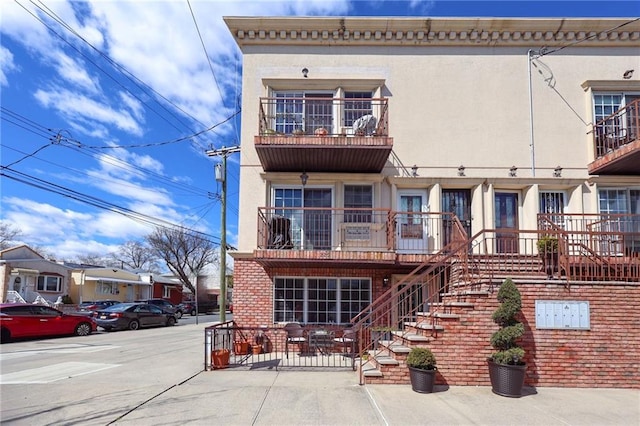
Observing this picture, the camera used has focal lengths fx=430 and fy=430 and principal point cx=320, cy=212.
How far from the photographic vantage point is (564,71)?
12.5 meters

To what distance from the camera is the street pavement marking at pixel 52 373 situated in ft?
28.0

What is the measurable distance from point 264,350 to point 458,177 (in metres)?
7.14

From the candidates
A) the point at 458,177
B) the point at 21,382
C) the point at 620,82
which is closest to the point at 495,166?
the point at 458,177

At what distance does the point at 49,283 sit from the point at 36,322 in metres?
16.8

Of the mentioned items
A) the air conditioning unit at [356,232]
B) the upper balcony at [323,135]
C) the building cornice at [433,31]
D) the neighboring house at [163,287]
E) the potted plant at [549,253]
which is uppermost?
the building cornice at [433,31]

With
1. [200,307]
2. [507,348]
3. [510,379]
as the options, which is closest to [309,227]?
[507,348]

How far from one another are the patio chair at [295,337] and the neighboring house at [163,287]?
113 ft

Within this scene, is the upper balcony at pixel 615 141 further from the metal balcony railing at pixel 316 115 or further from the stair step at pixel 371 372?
the stair step at pixel 371 372

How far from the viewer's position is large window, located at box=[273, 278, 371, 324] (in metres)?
12.0

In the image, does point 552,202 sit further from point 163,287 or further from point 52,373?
point 163,287

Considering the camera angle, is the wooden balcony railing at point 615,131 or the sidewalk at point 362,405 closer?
the sidewalk at point 362,405

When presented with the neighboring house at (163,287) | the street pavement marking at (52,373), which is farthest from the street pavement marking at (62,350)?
the neighboring house at (163,287)

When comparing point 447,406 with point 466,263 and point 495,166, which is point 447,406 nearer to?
point 466,263

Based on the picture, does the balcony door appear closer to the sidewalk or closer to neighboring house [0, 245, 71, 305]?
the sidewalk
